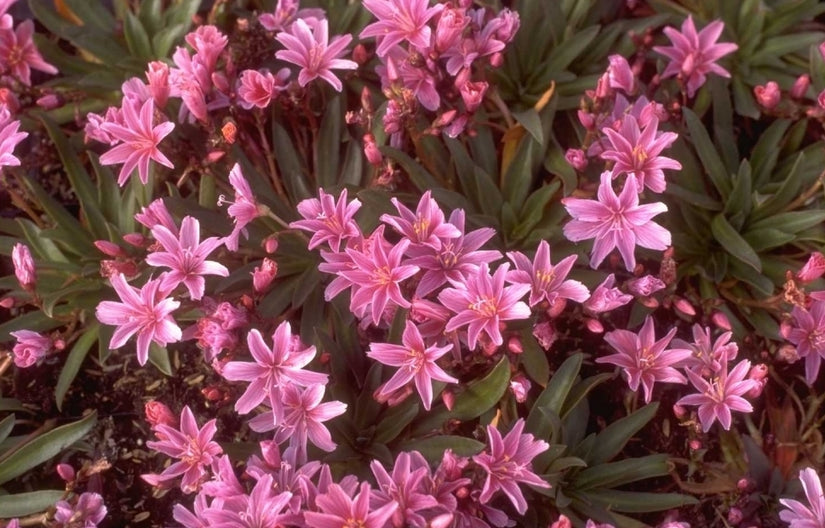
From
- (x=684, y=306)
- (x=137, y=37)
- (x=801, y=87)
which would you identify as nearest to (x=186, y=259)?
(x=137, y=37)

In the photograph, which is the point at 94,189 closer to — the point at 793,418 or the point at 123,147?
the point at 123,147

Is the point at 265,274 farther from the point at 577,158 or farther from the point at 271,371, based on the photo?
the point at 577,158

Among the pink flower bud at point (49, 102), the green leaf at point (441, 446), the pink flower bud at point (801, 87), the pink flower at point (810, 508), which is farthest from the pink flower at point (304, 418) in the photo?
the pink flower bud at point (801, 87)

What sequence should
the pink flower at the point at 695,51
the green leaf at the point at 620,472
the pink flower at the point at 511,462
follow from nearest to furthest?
the pink flower at the point at 511,462
the green leaf at the point at 620,472
the pink flower at the point at 695,51

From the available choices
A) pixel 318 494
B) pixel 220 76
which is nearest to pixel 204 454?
pixel 318 494

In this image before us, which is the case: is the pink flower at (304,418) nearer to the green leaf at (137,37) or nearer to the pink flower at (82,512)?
the pink flower at (82,512)

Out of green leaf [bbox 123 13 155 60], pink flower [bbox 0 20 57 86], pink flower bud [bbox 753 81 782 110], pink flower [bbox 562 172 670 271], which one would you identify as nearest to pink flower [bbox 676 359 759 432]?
pink flower [bbox 562 172 670 271]

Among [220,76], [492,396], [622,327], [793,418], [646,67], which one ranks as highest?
[220,76]
